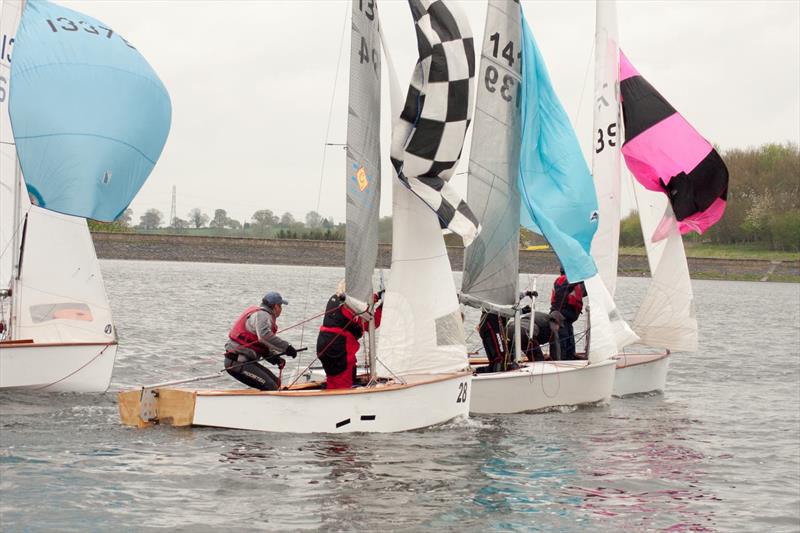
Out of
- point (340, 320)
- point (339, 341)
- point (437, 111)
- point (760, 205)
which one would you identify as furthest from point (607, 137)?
point (760, 205)

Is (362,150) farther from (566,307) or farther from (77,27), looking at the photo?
(566,307)

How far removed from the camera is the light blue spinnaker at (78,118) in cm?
1316

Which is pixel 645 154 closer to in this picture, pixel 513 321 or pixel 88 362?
pixel 513 321

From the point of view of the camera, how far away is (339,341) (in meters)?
12.8

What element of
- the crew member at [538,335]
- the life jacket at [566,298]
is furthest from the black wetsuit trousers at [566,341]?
the life jacket at [566,298]

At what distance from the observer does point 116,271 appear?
68.7 meters

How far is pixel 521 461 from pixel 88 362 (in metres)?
6.15

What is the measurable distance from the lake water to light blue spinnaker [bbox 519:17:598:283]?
263 centimetres

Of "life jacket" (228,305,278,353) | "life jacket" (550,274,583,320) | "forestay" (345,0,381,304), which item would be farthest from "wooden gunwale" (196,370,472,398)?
"life jacket" (550,274,583,320)

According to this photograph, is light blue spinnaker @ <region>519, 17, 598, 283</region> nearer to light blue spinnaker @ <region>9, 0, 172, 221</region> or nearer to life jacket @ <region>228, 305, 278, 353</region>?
life jacket @ <region>228, 305, 278, 353</region>

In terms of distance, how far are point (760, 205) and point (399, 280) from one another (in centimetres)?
8600

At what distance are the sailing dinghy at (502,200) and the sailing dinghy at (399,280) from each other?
189 centimetres

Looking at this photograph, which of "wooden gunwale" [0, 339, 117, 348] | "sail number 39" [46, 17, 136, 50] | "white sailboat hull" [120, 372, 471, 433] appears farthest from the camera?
"wooden gunwale" [0, 339, 117, 348]

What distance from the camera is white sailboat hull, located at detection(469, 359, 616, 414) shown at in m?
14.8
